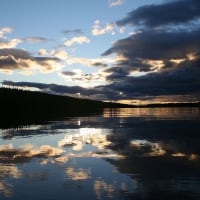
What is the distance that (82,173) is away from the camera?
56.1ft

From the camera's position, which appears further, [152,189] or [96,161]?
[96,161]

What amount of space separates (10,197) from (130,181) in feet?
16.6

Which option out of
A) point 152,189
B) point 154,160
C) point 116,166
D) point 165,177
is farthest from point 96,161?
point 152,189

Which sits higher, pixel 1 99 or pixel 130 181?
pixel 1 99

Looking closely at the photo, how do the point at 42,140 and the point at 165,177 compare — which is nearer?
the point at 165,177

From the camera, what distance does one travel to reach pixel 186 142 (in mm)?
29734

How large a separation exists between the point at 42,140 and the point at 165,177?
17.4 meters

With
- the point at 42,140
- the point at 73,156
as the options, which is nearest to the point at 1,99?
the point at 42,140

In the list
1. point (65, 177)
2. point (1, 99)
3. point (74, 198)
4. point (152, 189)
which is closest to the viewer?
point (74, 198)

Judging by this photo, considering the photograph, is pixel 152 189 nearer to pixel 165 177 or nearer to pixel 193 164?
pixel 165 177

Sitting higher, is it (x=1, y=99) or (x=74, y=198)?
(x=1, y=99)

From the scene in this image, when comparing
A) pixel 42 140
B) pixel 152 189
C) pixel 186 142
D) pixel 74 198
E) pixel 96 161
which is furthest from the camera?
pixel 42 140

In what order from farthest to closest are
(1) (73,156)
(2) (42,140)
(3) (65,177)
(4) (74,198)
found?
(2) (42,140)
(1) (73,156)
(3) (65,177)
(4) (74,198)

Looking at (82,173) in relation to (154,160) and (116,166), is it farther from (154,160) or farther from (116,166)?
(154,160)
